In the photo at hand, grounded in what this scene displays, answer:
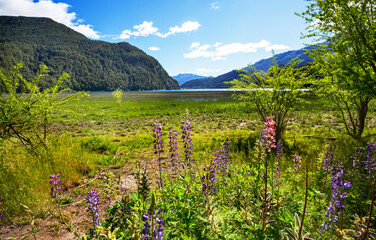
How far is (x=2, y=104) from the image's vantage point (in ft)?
15.8

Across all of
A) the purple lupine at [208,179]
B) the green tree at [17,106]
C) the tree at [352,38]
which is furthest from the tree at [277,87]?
the green tree at [17,106]

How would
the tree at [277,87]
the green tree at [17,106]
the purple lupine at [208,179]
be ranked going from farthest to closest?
the tree at [277,87] → the green tree at [17,106] → the purple lupine at [208,179]

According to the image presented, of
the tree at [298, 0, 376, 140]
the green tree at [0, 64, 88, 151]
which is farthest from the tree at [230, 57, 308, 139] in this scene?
the green tree at [0, 64, 88, 151]

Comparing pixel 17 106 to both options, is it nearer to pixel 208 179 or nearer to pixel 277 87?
pixel 208 179

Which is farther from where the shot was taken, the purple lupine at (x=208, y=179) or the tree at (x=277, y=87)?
the tree at (x=277, y=87)

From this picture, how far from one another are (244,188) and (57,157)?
5.94 m

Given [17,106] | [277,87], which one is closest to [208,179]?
[17,106]

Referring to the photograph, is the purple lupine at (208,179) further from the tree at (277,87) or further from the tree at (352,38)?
the tree at (277,87)

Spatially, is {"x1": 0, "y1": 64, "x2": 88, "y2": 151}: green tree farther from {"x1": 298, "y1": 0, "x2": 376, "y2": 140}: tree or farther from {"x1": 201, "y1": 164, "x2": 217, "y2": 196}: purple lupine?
{"x1": 298, "y1": 0, "x2": 376, "y2": 140}: tree

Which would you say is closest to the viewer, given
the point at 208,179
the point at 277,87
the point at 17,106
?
the point at 208,179

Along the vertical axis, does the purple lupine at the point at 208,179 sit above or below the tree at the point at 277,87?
below

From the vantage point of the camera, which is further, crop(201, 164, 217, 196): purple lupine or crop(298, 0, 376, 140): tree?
crop(298, 0, 376, 140): tree

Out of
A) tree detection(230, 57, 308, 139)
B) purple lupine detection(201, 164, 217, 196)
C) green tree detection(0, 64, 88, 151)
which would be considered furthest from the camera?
tree detection(230, 57, 308, 139)

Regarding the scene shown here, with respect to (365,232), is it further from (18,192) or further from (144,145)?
(144,145)
